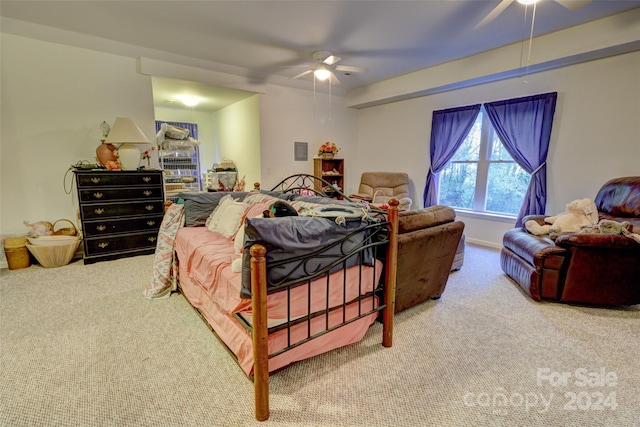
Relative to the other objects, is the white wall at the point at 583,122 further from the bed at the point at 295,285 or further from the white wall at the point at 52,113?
the white wall at the point at 52,113

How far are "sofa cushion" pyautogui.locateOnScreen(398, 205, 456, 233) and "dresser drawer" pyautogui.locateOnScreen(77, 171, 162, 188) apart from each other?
11.1 feet

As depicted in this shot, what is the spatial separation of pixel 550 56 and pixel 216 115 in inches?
244

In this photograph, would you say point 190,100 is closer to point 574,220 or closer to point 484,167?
point 484,167

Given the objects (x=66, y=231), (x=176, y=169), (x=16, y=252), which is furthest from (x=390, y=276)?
(x=176, y=169)

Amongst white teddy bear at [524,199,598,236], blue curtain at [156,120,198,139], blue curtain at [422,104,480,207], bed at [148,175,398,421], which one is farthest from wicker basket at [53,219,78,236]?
white teddy bear at [524,199,598,236]

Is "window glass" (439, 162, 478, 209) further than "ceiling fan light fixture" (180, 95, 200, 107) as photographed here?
No

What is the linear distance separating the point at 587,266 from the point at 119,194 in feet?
16.5

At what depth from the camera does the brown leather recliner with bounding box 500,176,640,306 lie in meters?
2.36

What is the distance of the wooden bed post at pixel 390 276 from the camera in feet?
6.09

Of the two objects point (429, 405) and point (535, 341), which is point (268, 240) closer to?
point (429, 405)

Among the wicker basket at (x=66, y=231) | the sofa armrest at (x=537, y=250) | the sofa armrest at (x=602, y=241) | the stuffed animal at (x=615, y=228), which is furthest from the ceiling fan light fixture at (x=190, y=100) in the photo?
the stuffed animal at (x=615, y=228)

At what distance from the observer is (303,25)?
3.20 meters

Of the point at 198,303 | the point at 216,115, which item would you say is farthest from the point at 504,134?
the point at 216,115

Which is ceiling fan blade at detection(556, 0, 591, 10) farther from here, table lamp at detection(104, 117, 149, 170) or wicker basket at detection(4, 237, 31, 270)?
wicker basket at detection(4, 237, 31, 270)
